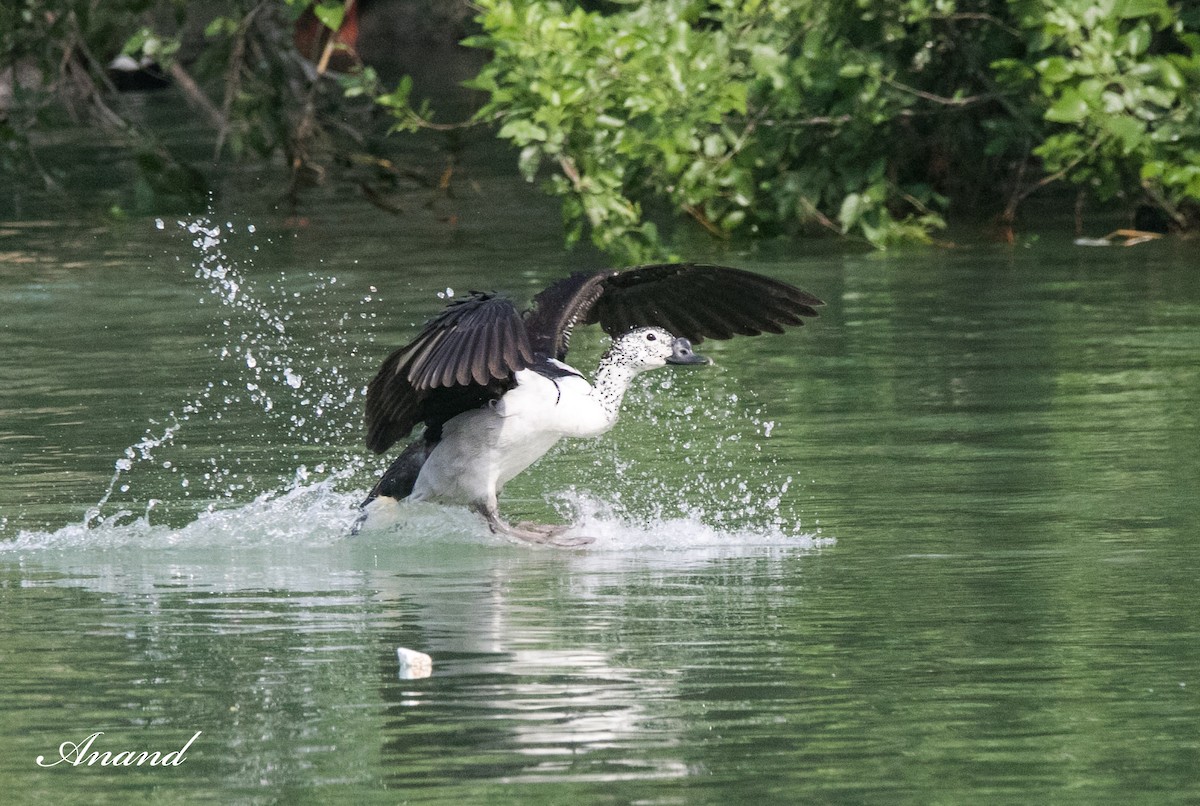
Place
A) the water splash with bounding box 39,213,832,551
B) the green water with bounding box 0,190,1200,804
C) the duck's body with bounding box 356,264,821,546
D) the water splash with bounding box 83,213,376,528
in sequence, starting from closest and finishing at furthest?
the green water with bounding box 0,190,1200,804 → the duck's body with bounding box 356,264,821,546 → the water splash with bounding box 39,213,832,551 → the water splash with bounding box 83,213,376,528

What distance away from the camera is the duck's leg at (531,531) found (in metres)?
8.13

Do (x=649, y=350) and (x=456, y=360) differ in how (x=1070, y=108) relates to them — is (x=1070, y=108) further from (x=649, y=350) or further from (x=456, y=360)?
(x=456, y=360)

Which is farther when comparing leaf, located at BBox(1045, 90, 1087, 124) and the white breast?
leaf, located at BBox(1045, 90, 1087, 124)

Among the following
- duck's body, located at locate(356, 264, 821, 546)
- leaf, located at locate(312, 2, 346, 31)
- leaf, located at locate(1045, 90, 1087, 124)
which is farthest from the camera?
leaf, located at locate(312, 2, 346, 31)

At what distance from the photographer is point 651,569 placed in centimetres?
768

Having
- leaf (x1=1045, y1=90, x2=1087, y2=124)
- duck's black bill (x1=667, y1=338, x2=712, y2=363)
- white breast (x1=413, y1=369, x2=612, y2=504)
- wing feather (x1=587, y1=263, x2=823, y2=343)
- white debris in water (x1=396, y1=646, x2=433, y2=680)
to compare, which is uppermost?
leaf (x1=1045, y1=90, x2=1087, y2=124)

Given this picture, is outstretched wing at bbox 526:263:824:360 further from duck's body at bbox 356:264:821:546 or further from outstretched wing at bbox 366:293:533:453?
outstretched wing at bbox 366:293:533:453

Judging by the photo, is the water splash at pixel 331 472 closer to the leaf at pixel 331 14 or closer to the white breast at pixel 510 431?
the white breast at pixel 510 431

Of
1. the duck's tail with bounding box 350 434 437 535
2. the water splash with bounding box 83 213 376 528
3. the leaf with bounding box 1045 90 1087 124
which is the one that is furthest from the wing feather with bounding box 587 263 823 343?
the leaf with bounding box 1045 90 1087 124

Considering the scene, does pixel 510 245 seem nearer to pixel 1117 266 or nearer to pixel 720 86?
pixel 720 86

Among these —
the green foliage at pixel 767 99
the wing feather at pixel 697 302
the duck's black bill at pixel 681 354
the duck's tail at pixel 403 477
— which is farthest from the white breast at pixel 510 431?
the green foliage at pixel 767 99

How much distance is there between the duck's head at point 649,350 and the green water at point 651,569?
0.55 metres

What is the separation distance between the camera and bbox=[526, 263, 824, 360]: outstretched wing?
351 inches

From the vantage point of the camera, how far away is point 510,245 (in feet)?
53.0
